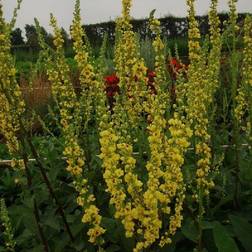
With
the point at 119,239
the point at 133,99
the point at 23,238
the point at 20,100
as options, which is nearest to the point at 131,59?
the point at 133,99

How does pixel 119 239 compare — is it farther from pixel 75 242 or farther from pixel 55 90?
pixel 55 90

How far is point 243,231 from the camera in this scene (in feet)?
10.8

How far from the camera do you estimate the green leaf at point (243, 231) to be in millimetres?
3248

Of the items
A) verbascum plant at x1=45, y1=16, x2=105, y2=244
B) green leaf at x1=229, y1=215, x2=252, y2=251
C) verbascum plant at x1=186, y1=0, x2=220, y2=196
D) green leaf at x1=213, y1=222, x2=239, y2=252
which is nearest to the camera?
verbascum plant at x1=45, y1=16, x2=105, y2=244

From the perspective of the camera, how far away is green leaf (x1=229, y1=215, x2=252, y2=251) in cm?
325

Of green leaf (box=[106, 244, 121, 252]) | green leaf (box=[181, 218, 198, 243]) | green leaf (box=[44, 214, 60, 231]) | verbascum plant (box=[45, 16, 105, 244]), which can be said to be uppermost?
verbascum plant (box=[45, 16, 105, 244])

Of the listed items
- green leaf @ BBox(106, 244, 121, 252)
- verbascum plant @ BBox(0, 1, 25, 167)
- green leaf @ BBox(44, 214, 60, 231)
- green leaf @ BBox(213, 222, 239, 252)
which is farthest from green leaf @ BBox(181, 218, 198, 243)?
verbascum plant @ BBox(0, 1, 25, 167)

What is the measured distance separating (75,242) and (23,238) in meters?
0.47

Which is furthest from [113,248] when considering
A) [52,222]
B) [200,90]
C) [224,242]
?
[200,90]

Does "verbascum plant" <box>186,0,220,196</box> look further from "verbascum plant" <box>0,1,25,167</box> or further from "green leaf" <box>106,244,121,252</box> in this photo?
"verbascum plant" <box>0,1,25,167</box>

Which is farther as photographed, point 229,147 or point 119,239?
point 229,147

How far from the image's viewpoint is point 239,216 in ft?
11.8

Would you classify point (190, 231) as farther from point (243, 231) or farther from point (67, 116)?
point (67, 116)

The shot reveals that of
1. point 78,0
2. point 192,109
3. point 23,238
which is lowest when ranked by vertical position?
point 23,238
